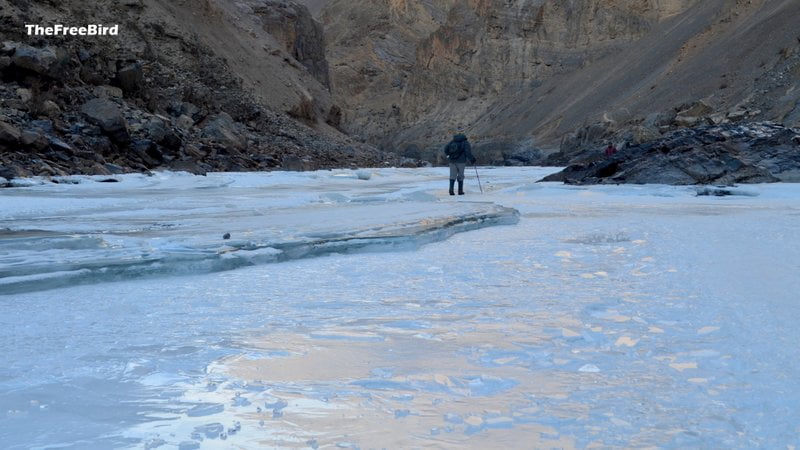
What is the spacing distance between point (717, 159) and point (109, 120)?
47.0 feet

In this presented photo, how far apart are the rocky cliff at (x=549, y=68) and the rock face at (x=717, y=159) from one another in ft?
41.1

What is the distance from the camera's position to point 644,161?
1572 cm

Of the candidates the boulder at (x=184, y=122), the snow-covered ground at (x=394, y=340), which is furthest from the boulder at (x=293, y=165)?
the snow-covered ground at (x=394, y=340)

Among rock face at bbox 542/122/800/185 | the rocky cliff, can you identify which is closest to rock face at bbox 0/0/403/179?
rock face at bbox 542/122/800/185

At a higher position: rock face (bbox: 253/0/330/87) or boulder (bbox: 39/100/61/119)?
rock face (bbox: 253/0/330/87)

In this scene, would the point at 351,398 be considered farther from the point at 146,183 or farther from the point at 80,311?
the point at 146,183

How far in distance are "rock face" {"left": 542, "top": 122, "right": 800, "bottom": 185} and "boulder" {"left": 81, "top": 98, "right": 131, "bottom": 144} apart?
36.9 feet

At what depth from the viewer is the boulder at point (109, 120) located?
19312 mm

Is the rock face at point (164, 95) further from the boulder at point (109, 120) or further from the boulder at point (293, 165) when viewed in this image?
the boulder at point (293, 165)

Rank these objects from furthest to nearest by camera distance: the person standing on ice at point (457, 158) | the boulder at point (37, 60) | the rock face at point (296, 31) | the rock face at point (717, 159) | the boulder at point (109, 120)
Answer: the rock face at point (296, 31) → the boulder at point (37, 60) → the boulder at point (109, 120) → the rock face at point (717, 159) → the person standing on ice at point (457, 158)

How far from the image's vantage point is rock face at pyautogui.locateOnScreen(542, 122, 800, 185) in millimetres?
14500

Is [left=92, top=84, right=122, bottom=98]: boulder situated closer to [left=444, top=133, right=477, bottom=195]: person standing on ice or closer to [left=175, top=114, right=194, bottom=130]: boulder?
[left=175, top=114, right=194, bottom=130]: boulder

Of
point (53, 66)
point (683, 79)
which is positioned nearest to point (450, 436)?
point (53, 66)

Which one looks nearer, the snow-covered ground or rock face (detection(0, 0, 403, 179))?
the snow-covered ground
